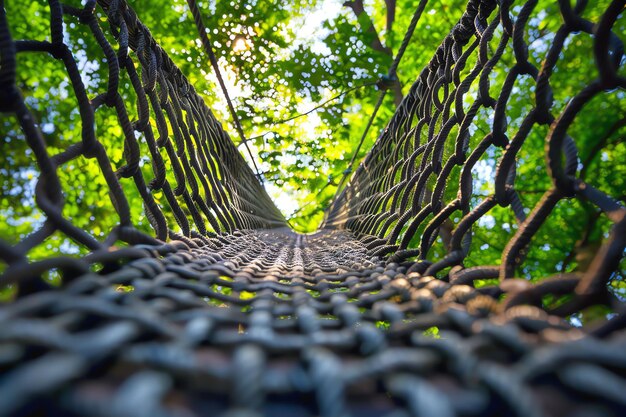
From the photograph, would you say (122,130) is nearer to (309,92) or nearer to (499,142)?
(499,142)

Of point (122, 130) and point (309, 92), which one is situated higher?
point (309, 92)

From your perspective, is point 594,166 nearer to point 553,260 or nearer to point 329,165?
point 553,260

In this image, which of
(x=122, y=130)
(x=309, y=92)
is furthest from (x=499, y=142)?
(x=309, y=92)

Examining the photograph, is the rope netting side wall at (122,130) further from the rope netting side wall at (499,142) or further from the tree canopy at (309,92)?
the tree canopy at (309,92)

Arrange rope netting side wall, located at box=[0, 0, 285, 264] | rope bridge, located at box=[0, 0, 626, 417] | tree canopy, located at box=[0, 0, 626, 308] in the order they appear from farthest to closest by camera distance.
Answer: tree canopy, located at box=[0, 0, 626, 308] → rope netting side wall, located at box=[0, 0, 285, 264] → rope bridge, located at box=[0, 0, 626, 417]

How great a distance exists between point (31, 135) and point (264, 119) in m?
4.32

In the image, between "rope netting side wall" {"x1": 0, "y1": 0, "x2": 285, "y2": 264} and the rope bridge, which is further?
"rope netting side wall" {"x1": 0, "y1": 0, "x2": 285, "y2": 264}

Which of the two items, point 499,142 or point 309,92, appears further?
point 309,92

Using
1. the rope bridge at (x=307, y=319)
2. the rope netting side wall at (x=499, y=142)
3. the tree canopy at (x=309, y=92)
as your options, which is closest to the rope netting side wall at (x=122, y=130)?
the rope bridge at (x=307, y=319)

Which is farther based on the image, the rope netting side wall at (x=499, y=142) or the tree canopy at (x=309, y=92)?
the tree canopy at (x=309, y=92)

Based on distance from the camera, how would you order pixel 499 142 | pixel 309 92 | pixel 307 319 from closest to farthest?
pixel 307 319, pixel 499 142, pixel 309 92

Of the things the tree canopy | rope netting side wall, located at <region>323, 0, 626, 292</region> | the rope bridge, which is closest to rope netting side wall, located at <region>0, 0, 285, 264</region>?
the rope bridge

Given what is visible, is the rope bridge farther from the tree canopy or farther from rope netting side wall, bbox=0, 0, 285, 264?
the tree canopy

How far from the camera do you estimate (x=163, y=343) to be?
0.77ft
